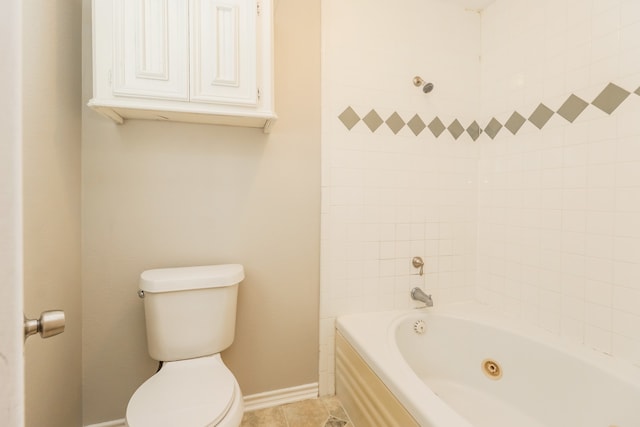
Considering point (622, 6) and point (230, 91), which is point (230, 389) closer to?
point (230, 91)

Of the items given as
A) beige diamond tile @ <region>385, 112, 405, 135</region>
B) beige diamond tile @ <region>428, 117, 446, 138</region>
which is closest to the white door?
beige diamond tile @ <region>385, 112, 405, 135</region>

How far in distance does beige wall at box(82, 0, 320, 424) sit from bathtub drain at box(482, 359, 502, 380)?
0.90 metres

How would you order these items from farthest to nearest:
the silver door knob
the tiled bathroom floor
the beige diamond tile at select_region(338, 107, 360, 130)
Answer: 1. the beige diamond tile at select_region(338, 107, 360, 130)
2. the tiled bathroom floor
3. the silver door knob

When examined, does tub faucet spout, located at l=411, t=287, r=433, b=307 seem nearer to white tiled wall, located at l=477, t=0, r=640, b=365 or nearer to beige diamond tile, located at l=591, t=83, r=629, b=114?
white tiled wall, located at l=477, t=0, r=640, b=365

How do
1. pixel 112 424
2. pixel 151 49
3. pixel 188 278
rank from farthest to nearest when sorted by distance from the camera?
pixel 112 424 < pixel 188 278 < pixel 151 49

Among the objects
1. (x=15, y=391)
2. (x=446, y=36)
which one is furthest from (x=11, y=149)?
(x=446, y=36)

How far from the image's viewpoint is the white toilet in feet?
3.51

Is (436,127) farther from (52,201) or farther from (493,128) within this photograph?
(52,201)

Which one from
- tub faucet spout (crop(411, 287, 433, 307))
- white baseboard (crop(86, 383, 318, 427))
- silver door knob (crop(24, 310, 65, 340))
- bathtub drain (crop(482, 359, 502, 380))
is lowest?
white baseboard (crop(86, 383, 318, 427))

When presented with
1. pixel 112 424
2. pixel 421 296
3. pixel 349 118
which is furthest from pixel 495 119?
pixel 112 424

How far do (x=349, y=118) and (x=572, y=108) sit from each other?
3.47 feet

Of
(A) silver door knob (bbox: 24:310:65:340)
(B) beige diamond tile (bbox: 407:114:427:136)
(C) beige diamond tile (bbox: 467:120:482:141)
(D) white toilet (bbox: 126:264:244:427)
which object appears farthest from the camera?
(C) beige diamond tile (bbox: 467:120:482:141)

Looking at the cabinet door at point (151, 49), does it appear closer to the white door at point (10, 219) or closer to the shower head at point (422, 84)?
the white door at point (10, 219)

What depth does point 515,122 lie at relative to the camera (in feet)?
5.52
